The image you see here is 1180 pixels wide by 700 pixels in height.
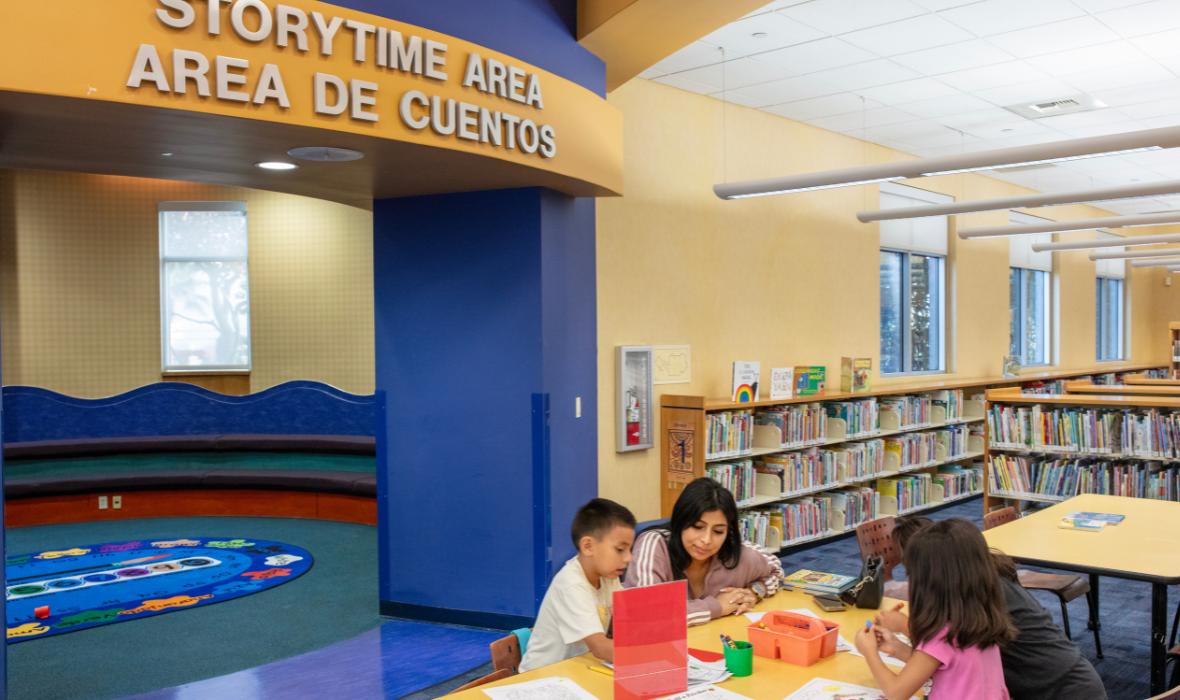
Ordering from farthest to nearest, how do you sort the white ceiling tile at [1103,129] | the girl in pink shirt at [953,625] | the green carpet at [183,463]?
the green carpet at [183,463], the white ceiling tile at [1103,129], the girl in pink shirt at [953,625]

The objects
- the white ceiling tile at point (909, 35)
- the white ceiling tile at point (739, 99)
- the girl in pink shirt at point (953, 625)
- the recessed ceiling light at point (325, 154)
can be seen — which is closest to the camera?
the girl in pink shirt at point (953, 625)

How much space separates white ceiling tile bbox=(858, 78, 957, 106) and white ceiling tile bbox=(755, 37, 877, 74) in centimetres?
80

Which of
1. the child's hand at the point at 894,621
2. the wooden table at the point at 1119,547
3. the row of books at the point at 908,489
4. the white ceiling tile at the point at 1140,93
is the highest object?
the white ceiling tile at the point at 1140,93

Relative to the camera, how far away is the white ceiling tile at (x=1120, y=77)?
6.41 m

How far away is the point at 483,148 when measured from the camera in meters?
3.99

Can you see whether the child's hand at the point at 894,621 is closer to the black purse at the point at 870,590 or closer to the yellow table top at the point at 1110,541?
the black purse at the point at 870,590

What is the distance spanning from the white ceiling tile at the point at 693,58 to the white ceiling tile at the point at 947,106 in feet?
7.65

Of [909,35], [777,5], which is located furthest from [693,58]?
[909,35]

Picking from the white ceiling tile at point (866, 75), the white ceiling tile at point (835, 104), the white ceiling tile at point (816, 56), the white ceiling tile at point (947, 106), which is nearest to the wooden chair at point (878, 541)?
the white ceiling tile at point (816, 56)

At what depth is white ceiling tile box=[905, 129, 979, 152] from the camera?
8445mm

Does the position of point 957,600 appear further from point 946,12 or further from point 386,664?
point 946,12

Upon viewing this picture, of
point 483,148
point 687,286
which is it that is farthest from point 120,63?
point 687,286

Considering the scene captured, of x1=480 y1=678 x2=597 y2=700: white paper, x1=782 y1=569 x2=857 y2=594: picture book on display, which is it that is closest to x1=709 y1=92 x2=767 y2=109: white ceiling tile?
x1=782 y1=569 x2=857 y2=594: picture book on display

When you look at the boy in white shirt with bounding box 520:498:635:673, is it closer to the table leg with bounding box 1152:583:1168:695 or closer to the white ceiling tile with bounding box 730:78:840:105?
the table leg with bounding box 1152:583:1168:695
